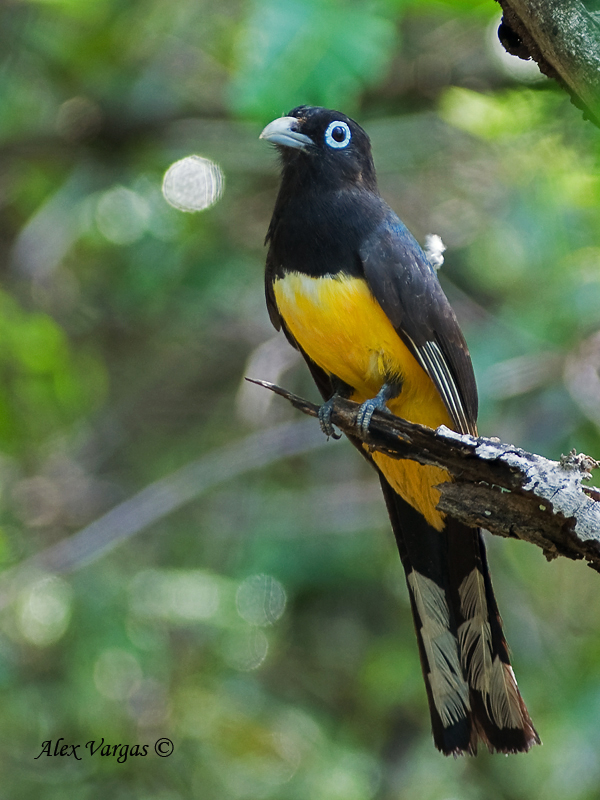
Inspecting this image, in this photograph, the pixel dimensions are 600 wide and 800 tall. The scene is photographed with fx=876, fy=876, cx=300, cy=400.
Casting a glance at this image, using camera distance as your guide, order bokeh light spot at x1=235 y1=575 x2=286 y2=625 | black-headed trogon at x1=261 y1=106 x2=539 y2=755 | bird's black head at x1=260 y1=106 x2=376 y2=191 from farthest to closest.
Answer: bokeh light spot at x1=235 y1=575 x2=286 y2=625
bird's black head at x1=260 y1=106 x2=376 y2=191
black-headed trogon at x1=261 y1=106 x2=539 y2=755

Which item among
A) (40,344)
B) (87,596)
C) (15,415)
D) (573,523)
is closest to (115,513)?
(87,596)

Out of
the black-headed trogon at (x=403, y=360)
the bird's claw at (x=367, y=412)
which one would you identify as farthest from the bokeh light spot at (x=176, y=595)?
the bird's claw at (x=367, y=412)

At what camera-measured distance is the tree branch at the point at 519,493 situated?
8.79 feet

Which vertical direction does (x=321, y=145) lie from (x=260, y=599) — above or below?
above

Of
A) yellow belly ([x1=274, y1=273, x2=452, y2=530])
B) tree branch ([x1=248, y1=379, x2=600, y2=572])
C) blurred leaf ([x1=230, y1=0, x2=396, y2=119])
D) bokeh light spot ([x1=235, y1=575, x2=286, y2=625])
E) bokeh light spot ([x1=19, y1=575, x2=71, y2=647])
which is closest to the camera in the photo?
tree branch ([x1=248, y1=379, x2=600, y2=572])

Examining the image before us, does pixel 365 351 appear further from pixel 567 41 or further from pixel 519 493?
pixel 567 41

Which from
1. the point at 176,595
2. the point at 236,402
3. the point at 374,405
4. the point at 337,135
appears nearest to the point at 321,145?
the point at 337,135

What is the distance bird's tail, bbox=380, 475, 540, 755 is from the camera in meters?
3.63

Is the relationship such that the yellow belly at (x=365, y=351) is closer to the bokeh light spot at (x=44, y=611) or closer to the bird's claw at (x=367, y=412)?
the bird's claw at (x=367, y=412)

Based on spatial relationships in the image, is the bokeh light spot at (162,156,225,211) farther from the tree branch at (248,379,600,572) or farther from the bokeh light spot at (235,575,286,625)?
the tree branch at (248,379,600,572)

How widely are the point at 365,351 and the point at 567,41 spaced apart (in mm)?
1916

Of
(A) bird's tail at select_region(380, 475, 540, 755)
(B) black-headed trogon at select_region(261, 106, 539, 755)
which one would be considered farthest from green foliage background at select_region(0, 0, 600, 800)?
(A) bird's tail at select_region(380, 475, 540, 755)

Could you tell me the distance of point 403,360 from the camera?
404 cm

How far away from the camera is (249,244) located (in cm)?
807
